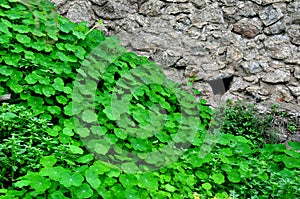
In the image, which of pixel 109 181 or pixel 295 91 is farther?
pixel 295 91

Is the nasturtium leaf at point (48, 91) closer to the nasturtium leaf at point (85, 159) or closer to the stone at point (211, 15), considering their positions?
the nasturtium leaf at point (85, 159)

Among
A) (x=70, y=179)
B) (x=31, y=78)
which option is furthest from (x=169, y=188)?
(x=31, y=78)

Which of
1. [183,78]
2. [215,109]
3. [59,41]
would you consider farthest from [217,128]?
[59,41]

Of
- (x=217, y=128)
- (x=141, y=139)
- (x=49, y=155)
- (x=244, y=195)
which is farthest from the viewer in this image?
(x=217, y=128)

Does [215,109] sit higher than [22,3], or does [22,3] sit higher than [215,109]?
[22,3]

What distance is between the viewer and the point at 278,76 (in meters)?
3.92

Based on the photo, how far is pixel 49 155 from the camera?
217 cm

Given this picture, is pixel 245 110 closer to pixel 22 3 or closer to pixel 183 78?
pixel 183 78

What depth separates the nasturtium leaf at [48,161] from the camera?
2.00 m

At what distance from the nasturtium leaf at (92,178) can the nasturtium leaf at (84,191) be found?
0.03m

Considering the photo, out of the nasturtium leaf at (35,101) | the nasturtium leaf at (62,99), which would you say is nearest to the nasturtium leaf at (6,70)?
the nasturtium leaf at (35,101)

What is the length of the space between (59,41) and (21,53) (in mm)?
392

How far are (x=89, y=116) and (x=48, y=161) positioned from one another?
0.63 m

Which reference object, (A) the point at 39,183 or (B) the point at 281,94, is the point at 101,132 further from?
(B) the point at 281,94
